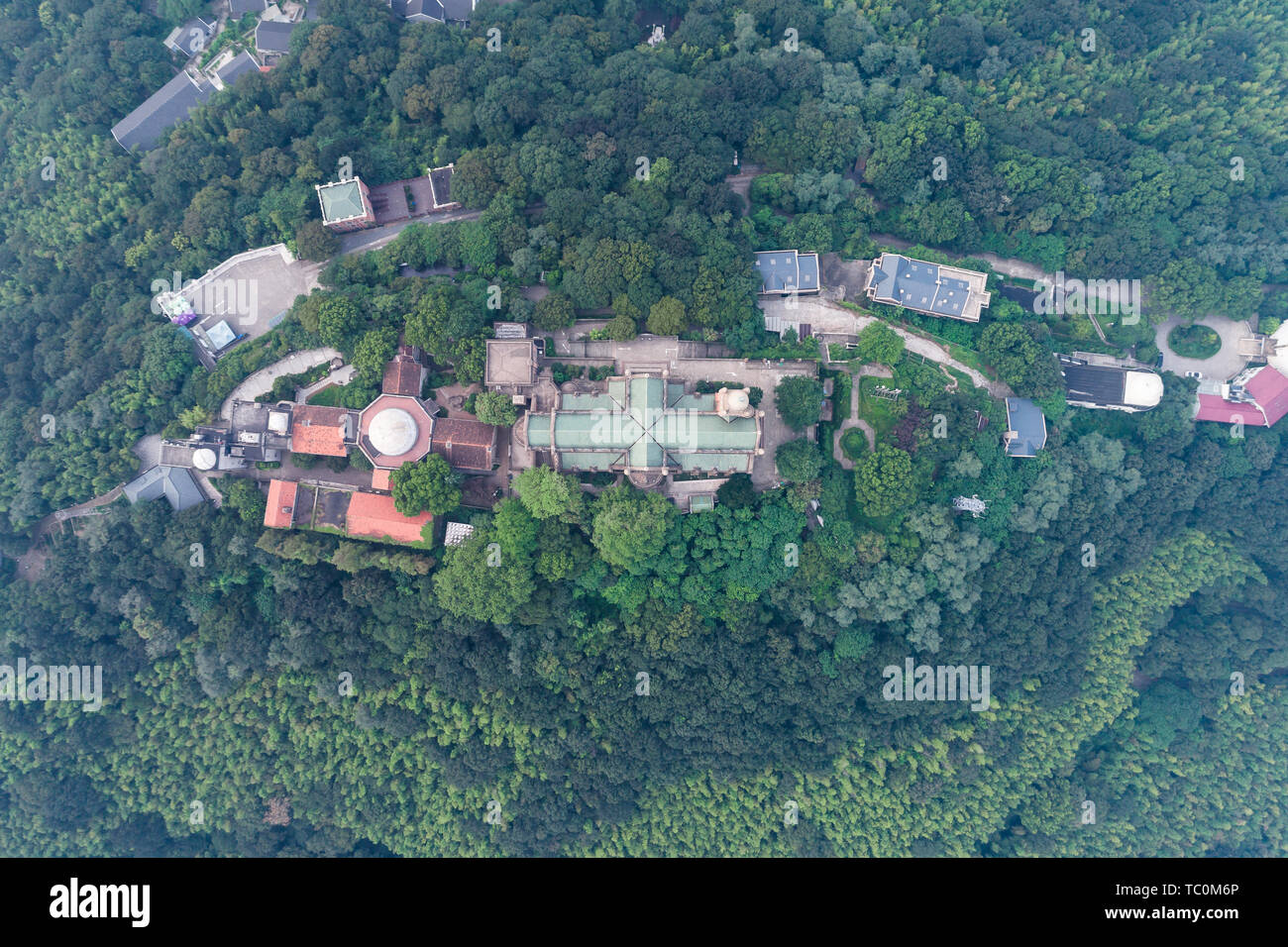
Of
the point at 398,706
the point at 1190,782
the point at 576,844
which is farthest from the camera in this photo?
the point at 1190,782

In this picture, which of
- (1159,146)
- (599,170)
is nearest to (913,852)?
(599,170)

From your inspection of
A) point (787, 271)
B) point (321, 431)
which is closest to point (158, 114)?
point (321, 431)

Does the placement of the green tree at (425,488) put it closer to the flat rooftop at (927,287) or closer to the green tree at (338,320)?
the green tree at (338,320)

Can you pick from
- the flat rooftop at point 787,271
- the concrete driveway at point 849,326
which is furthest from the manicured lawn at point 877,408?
the flat rooftop at point 787,271

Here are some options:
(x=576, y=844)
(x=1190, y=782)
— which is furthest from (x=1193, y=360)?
(x=576, y=844)

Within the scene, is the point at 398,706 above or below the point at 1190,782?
above

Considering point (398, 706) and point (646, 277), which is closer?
point (646, 277)

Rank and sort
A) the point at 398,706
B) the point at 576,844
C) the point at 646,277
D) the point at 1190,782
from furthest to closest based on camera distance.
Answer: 1. the point at 1190,782
2. the point at 576,844
3. the point at 398,706
4. the point at 646,277

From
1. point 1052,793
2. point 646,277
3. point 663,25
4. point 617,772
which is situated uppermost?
point 663,25

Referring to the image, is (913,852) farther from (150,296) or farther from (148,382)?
(150,296)
